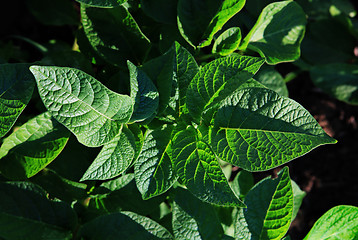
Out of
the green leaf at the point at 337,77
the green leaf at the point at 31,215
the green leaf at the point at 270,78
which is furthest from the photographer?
the green leaf at the point at 337,77

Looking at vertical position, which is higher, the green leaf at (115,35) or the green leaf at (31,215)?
the green leaf at (115,35)

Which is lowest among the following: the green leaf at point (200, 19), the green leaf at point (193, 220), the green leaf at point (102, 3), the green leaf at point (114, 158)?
the green leaf at point (193, 220)

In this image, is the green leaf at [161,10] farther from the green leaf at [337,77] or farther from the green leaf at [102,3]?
the green leaf at [337,77]

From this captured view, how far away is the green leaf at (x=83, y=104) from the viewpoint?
0.75 m

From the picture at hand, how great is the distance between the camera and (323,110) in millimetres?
1850

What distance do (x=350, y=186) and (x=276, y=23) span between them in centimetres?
118

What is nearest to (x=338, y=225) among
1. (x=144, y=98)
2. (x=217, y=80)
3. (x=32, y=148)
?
(x=217, y=80)

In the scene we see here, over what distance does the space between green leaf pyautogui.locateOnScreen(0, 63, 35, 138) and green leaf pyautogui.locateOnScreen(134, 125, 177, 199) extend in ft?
1.00

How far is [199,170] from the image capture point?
834mm

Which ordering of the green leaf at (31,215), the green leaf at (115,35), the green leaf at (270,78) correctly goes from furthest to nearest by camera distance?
the green leaf at (270,78)
the green leaf at (115,35)
the green leaf at (31,215)

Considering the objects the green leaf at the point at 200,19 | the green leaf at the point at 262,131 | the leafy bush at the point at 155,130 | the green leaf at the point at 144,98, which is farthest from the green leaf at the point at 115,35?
the green leaf at the point at 262,131

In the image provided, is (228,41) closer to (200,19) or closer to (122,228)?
(200,19)

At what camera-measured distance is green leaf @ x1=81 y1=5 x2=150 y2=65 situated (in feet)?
3.25

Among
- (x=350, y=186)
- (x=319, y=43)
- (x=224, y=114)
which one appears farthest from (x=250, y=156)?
(x=350, y=186)
